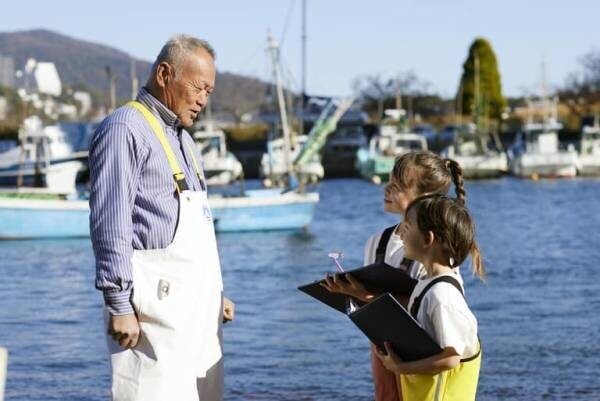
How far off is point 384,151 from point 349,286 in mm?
65353

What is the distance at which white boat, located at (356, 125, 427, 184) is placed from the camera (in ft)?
218

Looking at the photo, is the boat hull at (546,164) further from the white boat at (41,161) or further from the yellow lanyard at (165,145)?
the yellow lanyard at (165,145)

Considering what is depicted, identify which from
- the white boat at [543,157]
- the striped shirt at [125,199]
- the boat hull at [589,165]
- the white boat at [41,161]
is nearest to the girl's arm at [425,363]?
the striped shirt at [125,199]

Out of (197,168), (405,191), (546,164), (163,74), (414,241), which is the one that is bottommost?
(546,164)

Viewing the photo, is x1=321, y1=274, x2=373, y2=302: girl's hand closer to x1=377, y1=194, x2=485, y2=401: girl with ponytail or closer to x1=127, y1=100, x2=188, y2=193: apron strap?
x1=377, y1=194, x2=485, y2=401: girl with ponytail

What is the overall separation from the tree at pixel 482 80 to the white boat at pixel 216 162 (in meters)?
25.4

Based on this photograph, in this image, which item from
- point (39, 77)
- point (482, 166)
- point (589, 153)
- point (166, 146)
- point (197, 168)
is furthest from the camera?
point (589, 153)

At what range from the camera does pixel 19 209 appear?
2816 cm

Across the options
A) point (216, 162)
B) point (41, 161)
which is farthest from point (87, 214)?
point (216, 162)

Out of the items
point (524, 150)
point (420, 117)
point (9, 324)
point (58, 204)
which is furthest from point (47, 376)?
point (420, 117)

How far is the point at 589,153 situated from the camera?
72938 mm

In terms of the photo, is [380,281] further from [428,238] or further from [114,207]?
[114,207]

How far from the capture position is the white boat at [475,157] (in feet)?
225

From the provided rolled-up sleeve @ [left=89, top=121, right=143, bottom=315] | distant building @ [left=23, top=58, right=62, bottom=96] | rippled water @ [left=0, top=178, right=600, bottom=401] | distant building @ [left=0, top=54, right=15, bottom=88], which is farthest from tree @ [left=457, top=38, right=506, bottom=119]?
rolled-up sleeve @ [left=89, top=121, right=143, bottom=315]
